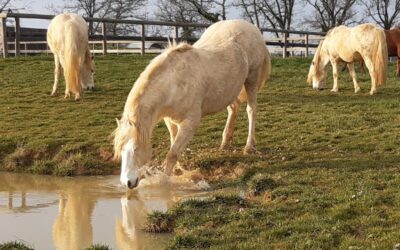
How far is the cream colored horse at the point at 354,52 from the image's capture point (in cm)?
1320

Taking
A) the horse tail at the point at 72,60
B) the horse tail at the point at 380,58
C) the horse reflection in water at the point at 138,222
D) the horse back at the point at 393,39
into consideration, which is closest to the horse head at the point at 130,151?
the horse reflection in water at the point at 138,222

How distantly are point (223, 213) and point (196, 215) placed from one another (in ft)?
0.82

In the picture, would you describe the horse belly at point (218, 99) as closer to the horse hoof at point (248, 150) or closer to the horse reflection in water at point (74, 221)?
the horse hoof at point (248, 150)

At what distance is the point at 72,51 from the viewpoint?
1265cm

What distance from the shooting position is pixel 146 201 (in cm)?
636

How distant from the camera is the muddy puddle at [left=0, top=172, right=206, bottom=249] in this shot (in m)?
5.05

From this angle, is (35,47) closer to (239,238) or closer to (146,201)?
(146,201)

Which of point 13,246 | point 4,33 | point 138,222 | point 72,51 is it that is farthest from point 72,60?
point 13,246

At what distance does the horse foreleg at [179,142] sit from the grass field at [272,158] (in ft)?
2.01

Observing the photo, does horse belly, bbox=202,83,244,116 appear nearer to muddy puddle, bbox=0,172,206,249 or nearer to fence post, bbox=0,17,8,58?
muddy puddle, bbox=0,172,206,249

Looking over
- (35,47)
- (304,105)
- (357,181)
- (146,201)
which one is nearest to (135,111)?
(146,201)

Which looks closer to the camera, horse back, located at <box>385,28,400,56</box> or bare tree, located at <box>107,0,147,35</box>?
horse back, located at <box>385,28,400,56</box>

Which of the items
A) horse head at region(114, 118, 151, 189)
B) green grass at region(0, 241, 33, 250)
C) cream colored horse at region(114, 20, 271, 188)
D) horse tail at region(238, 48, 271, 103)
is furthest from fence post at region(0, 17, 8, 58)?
green grass at region(0, 241, 33, 250)

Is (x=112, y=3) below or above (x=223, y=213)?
above
